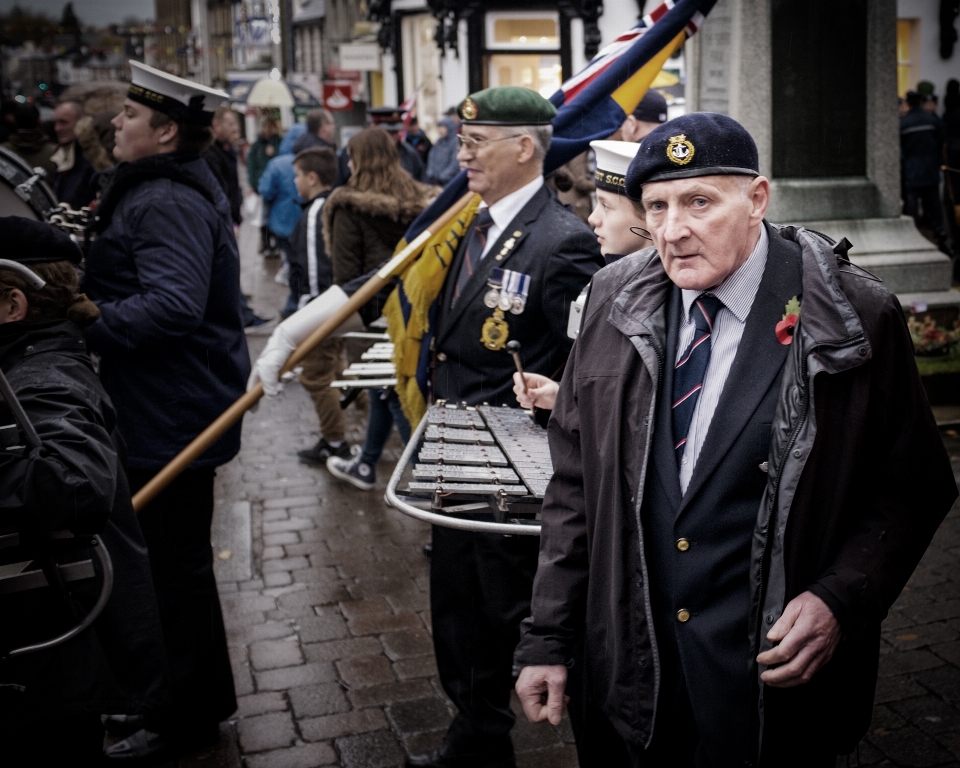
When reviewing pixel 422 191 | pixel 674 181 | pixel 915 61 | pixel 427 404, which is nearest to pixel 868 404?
pixel 674 181

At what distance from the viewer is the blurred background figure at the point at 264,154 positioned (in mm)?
18656

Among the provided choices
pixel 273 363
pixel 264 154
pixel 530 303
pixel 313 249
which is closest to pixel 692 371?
pixel 530 303

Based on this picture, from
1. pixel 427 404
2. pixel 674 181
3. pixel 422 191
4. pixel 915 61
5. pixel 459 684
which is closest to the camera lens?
pixel 674 181

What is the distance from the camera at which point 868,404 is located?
2172mm

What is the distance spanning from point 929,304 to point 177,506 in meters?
6.10

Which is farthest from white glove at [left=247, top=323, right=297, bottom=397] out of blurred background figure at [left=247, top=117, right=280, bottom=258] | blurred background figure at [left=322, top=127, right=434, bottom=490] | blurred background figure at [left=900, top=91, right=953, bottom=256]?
blurred background figure at [left=247, top=117, right=280, bottom=258]

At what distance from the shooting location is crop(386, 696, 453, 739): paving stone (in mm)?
4160

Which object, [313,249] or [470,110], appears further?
[313,249]

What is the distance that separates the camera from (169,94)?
407 centimetres

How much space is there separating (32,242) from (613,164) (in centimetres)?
175

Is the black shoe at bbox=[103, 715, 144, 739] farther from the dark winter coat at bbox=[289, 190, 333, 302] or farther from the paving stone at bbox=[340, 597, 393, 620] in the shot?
the dark winter coat at bbox=[289, 190, 333, 302]

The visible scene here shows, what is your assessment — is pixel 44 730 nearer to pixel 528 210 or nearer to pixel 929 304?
pixel 528 210

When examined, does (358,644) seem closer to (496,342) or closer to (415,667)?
(415,667)

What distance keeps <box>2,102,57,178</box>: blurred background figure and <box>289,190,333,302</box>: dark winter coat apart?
2675mm
